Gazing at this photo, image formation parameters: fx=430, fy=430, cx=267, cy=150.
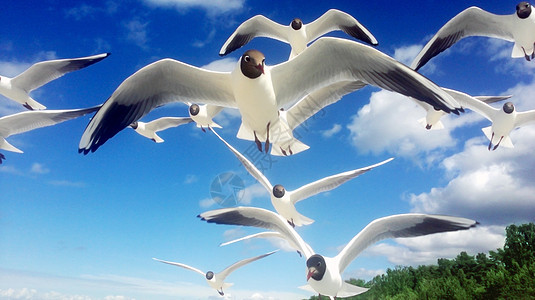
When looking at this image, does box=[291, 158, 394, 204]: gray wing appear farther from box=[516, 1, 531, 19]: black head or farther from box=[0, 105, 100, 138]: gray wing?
box=[516, 1, 531, 19]: black head

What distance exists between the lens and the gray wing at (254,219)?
632 cm

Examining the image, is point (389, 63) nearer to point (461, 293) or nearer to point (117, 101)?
point (117, 101)

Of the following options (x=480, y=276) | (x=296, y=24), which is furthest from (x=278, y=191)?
(x=480, y=276)

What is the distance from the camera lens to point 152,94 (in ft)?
14.6

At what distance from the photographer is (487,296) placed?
11742 millimetres

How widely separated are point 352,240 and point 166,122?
569cm

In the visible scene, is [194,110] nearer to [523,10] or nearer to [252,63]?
[252,63]

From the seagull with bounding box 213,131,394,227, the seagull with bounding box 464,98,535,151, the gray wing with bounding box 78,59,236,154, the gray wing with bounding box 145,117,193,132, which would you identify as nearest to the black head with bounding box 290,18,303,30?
the gray wing with bounding box 145,117,193,132

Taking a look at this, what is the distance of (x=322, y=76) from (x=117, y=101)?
2097 mm

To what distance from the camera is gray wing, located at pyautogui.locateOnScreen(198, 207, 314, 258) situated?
632 cm

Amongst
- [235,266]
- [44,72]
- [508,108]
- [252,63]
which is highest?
[44,72]

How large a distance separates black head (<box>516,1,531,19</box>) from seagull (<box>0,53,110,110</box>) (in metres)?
7.81

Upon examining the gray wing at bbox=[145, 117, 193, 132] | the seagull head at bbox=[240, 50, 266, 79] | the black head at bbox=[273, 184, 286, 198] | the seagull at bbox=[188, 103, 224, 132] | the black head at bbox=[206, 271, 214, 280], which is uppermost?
the gray wing at bbox=[145, 117, 193, 132]

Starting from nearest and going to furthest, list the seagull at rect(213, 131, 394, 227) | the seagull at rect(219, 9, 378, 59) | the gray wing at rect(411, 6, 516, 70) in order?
the seagull at rect(213, 131, 394, 227), the gray wing at rect(411, 6, 516, 70), the seagull at rect(219, 9, 378, 59)
